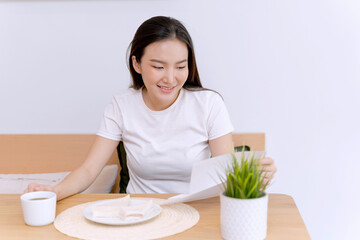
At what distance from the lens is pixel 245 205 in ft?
2.61

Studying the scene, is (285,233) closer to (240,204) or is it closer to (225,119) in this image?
(240,204)

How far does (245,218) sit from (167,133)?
66cm

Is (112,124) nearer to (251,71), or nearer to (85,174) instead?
(85,174)

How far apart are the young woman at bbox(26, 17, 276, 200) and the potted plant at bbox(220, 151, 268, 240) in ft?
1.84

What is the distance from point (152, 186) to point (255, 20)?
91 centimetres

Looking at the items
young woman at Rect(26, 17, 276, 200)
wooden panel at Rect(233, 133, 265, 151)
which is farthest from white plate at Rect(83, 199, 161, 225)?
wooden panel at Rect(233, 133, 265, 151)

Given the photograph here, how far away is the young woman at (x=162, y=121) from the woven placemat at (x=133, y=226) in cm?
37

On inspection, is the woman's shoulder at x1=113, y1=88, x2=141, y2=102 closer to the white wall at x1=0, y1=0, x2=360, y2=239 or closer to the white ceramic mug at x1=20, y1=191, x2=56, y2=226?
the white wall at x1=0, y1=0, x2=360, y2=239

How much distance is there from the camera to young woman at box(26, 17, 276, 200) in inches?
52.2

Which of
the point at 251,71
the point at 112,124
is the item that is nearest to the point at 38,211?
the point at 112,124

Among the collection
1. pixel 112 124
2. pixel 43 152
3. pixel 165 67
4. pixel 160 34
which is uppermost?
pixel 160 34

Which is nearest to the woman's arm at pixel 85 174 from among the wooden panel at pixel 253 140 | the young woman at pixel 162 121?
the young woman at pixel 162 121

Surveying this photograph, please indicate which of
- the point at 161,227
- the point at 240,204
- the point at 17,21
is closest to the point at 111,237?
the point at 161,227

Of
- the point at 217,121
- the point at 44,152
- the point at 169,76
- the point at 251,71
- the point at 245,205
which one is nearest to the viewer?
the point at 245,205
